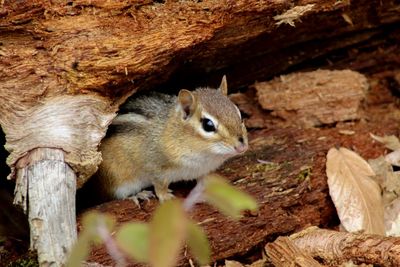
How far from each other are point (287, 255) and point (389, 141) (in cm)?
203

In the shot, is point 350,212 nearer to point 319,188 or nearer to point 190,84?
point 319,188

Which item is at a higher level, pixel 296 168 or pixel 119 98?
pixel 119 98

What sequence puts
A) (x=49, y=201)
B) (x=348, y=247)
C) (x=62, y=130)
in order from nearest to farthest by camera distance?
(x=49, y=201)
(x=62, y=130)
(x=348, y=247)

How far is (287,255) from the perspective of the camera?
190 inches

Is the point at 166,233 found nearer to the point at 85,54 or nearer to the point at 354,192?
the point at 85,54

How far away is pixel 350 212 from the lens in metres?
5.40

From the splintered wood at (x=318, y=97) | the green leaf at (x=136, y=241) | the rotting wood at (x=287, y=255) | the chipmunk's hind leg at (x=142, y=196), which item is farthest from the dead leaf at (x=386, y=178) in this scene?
the green leaf at (x=136, y=241)

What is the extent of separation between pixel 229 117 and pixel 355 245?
4.36ft

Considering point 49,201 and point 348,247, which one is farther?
point 348,247

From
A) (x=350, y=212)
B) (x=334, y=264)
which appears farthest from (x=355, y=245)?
(x=350, y=212)

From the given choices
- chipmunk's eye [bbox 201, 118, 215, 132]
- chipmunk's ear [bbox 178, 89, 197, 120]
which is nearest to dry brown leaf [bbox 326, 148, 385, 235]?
chipmunk's eye [bbox 201, 118, 215, 132]

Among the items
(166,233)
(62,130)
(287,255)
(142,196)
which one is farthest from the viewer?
(142,196)

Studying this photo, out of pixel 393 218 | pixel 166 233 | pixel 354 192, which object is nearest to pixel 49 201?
pixel 166 233

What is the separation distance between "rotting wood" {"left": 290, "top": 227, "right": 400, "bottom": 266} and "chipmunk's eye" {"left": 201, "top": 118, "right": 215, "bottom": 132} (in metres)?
1.05
